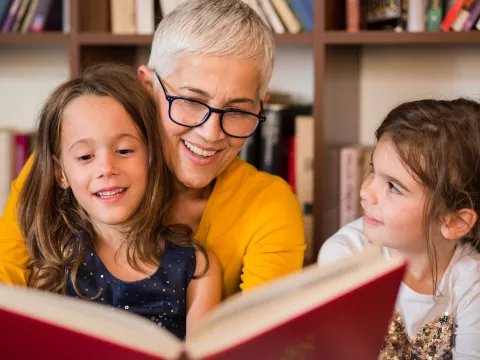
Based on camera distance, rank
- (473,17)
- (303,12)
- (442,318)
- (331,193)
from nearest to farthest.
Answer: (442,318), (473,17), (303,12), (331,193)

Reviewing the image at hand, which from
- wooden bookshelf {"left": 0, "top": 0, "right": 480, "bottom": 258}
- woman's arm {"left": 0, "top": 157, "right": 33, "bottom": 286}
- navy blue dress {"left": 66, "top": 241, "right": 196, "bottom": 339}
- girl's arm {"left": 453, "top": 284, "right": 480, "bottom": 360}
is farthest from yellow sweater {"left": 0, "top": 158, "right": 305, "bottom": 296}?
wooden bookshelf {"left": 0, "top": 0, "right": 480, "bottom": 258}

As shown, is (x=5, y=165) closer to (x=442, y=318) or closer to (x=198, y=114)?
(x=198, y=114)

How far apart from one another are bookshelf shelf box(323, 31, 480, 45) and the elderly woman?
19.5 inches

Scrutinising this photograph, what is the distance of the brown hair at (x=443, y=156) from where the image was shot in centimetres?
→ 127

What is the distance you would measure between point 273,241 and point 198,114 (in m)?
0.31

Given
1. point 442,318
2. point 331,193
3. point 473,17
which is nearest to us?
point 442,318

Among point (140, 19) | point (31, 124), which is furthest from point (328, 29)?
point (31, 124)

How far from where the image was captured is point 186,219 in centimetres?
150

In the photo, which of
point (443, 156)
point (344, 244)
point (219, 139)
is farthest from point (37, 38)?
point (443, 156)

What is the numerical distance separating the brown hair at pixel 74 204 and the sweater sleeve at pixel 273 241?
11 cm

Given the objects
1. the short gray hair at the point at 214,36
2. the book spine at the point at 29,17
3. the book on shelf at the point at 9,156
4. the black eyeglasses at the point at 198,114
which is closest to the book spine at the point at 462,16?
the short gray hair at the point at 214,36

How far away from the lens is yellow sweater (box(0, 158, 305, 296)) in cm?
139

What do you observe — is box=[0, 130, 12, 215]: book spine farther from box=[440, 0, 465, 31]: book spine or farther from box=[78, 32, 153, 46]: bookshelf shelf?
box=[440, 0, 465, 31]: book spine

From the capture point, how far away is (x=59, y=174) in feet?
4.46
